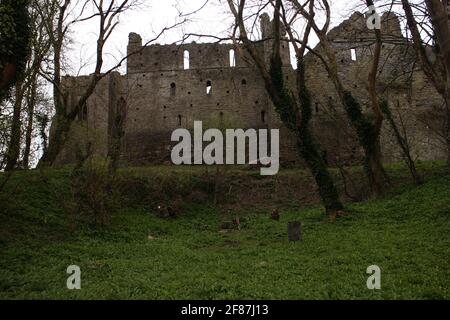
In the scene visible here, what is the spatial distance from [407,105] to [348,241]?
50.1 ft

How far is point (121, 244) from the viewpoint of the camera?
35.0ft

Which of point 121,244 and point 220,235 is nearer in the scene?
point 121,244

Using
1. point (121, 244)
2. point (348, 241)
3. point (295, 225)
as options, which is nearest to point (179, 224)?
point (121, 244)

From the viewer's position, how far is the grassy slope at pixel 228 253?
632cm

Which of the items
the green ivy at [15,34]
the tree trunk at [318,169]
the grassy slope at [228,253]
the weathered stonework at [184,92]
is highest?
the weathered stonework at [184,92]

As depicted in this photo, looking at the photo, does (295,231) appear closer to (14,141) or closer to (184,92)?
(14,141)

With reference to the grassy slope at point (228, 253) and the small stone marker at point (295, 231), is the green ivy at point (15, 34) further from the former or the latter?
the small stone marker at point (295, 231)

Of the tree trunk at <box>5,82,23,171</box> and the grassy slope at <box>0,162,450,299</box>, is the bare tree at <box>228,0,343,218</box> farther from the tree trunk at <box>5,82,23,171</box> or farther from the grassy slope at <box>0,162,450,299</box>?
the tree trunk at <box>5,82,23,171</box>

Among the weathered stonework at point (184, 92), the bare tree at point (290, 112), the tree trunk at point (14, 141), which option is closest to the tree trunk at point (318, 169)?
the bare tree at point (290, 112)

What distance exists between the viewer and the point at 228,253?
9.48 metres

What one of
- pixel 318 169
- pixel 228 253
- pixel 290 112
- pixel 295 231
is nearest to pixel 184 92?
pixel 290 112

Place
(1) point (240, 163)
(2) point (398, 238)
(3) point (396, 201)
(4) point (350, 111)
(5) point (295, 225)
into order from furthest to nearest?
1. (1) point (240, 163)
2. (4) point (350, 111)
3. (3) point (396, 201)
4. (5) point (295, 225)
5. (2) point (398, 238)
